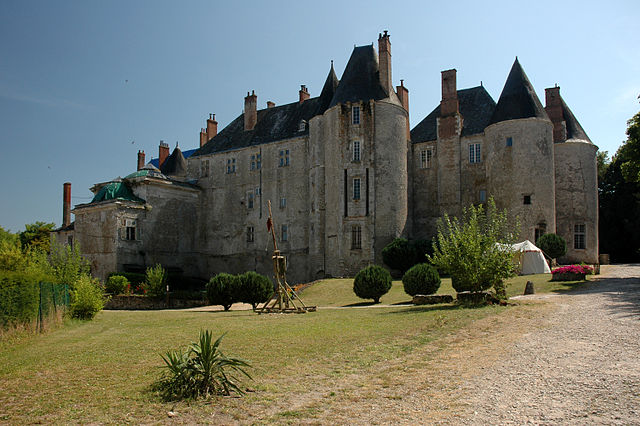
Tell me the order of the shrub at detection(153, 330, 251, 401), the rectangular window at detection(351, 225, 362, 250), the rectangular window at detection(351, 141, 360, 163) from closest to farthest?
the shrub at detection(153, 330, 251, 401), the rectangular window at detection(351, 225, 362, 250), the rectangular window at detection(351, 141, 360, 163)

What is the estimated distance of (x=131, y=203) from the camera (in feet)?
144

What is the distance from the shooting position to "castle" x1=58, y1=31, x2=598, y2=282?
129 feet

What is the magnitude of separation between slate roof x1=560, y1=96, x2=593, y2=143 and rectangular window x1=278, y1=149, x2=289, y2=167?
70.8ft

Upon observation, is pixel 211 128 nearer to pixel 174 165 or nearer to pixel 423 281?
pixel 174 165

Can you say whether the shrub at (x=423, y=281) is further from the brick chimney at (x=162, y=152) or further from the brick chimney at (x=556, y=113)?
the brick chimney at (x=162, y=152)

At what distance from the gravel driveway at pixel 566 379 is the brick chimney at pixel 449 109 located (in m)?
29.0

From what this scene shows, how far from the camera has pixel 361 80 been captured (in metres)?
41.3

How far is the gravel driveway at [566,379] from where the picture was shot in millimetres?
7352

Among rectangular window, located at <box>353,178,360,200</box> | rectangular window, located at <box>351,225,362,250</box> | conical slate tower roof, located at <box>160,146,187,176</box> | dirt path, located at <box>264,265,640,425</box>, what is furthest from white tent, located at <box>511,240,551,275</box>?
conical slate tower roof, located at <box>160,146,187,176</box>

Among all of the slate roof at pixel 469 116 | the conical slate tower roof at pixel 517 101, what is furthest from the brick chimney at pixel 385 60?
the conical slate tower roof at pixel 517 101

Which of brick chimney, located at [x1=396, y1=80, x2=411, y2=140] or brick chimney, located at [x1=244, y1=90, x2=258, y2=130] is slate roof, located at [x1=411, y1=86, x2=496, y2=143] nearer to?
brick chimney, located at [x1=396, y1=80, x2=411, y2=140]

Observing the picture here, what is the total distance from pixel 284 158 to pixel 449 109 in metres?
13.7

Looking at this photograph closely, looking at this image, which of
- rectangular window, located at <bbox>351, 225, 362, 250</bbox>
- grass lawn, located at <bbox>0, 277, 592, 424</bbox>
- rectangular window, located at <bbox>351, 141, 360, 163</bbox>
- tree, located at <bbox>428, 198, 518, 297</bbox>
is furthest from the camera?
rectangular window, located at <bbox>351, 141, 360, 163</bbox>

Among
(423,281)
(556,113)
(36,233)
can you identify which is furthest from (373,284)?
(36,233)
